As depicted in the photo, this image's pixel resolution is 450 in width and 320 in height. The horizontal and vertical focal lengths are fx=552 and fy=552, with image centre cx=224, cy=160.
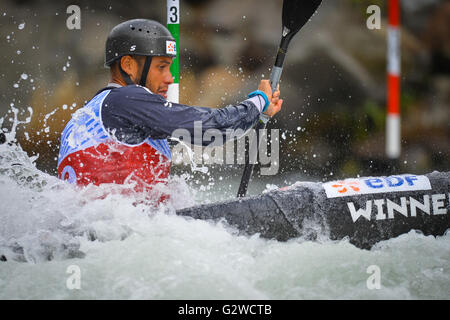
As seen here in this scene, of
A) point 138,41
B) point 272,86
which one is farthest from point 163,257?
point 272,86

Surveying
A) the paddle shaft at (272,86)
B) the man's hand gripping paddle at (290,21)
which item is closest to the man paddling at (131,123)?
the paddle shaft at (272,86)

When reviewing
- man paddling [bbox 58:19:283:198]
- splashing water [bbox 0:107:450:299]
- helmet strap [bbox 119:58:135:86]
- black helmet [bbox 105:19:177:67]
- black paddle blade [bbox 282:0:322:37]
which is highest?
black paddle blade [bbox 282:0:322:37]

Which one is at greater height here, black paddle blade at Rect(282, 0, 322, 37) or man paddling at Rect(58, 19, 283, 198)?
black paddle blade at Rect(282, 0, 322, 37)

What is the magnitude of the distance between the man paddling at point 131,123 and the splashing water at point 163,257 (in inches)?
4.6

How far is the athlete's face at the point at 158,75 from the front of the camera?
3.24m

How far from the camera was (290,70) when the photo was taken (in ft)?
23.5

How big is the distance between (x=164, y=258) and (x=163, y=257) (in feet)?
0.03

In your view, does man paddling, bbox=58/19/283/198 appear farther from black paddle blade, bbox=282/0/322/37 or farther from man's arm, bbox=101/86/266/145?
black paddle blade, bbox=282/0/322/37

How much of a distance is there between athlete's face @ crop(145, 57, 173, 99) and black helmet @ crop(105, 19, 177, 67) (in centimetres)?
5

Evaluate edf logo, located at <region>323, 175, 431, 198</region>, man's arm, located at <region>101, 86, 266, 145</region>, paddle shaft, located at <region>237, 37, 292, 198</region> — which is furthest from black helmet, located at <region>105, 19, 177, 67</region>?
edf logo, located at <region>323, 175, 431, 198</region>

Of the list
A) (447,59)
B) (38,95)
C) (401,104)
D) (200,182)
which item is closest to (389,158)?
(401,104)

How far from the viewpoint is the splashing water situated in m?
2.40

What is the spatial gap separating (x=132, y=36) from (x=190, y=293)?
5.19 ft
